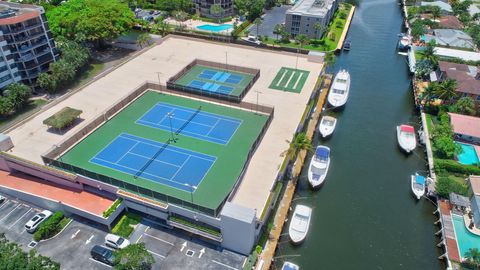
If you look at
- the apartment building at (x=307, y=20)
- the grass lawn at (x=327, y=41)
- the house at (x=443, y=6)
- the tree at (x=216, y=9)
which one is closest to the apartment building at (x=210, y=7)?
the tree at (x=216, y=9)

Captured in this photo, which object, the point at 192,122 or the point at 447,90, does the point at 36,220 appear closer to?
the point at 192,122

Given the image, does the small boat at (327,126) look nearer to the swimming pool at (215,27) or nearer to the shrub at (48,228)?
the shrub at (48,228)

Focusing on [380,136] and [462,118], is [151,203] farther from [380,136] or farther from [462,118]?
[462,118]

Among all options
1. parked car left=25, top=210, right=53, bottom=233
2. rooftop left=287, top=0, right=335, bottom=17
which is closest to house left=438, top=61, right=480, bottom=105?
rooftop left=287, top=0, right=335, bottom=17

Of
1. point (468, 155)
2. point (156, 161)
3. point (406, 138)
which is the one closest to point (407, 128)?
point (406, 138)

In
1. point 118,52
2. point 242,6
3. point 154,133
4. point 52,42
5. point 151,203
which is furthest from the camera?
point 242,6

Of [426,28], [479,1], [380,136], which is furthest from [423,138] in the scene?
[479,1]

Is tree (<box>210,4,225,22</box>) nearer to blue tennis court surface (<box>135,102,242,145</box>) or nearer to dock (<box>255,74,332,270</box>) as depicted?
blue tennis court surface (<box>135,102,242,145</box>)
